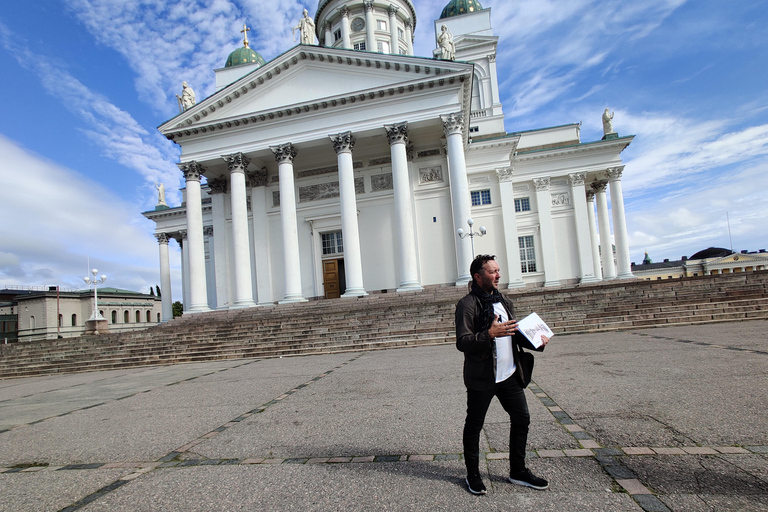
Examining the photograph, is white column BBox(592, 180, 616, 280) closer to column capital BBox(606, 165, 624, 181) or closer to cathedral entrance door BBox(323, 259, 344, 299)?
column capital BBox(606, 165, 624, 181)

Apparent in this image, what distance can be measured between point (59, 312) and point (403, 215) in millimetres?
51069

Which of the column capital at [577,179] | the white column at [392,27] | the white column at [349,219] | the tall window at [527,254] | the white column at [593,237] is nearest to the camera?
the white column at [349,219]

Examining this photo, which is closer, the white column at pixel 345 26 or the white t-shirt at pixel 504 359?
the white t-shirt at pixel 504 359

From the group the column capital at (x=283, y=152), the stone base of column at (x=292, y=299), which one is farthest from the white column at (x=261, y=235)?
the stone base of column at (x=292, y=299)

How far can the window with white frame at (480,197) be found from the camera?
95.5 feet

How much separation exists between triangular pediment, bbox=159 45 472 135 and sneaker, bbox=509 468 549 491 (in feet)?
71.1

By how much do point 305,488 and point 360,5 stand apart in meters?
42.8

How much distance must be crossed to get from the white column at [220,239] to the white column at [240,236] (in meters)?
3.60

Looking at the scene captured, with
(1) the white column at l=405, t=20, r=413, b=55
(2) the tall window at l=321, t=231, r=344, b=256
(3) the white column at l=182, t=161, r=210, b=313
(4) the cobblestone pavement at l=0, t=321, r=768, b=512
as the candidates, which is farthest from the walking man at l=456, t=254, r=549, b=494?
(1) the white column at l=405, t=20, r=413, b=55

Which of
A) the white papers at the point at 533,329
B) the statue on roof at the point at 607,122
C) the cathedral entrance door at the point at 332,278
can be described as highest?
the statue on roof at the point at 607,122

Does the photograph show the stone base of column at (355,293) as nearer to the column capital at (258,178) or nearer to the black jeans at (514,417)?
the column capital at (258,178)

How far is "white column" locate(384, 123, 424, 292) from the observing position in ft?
72.9

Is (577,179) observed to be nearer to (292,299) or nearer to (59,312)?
(292,299)

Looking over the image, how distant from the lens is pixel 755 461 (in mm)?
3393
